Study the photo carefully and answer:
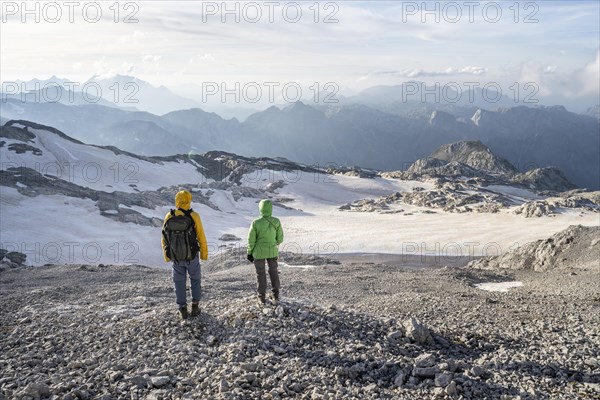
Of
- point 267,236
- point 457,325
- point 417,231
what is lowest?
point 417,231

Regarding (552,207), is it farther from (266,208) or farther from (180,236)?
(180,236)

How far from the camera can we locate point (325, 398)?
727cm

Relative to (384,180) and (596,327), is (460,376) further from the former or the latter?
(384,180)

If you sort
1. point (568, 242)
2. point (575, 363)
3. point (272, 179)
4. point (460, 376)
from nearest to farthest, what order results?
point (460, 376) → point (575, 363) → point (568, 242) → point (272, 179)

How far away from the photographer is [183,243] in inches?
425

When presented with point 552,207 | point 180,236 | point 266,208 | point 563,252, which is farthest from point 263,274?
point 552,207

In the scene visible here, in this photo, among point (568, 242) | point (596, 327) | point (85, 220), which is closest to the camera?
point (596, 327)

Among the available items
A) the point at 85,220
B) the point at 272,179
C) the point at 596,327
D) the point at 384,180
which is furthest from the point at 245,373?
the point at 384,180

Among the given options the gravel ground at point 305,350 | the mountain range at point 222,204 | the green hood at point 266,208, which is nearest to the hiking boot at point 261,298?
the gravel ground at point 305,350

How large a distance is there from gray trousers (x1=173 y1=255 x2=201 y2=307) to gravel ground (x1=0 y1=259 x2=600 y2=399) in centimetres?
54

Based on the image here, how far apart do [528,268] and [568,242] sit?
9.38 feet

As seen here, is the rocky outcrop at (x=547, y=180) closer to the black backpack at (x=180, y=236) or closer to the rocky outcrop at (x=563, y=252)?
the rocky outcrop at (x=563, y=252)

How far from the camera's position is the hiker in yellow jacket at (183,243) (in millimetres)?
10797

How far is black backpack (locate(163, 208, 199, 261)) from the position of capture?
10.8m
